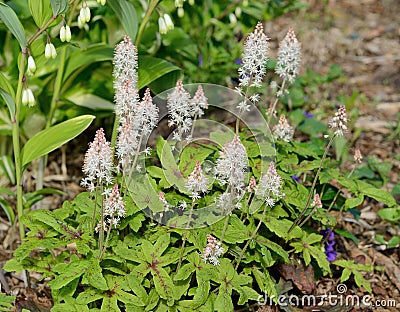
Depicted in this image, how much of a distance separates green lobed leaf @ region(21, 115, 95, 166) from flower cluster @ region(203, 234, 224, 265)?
103cm

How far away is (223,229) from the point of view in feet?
9.21

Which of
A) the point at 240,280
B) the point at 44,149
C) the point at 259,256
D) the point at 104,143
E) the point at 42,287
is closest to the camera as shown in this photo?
the point at 104,143

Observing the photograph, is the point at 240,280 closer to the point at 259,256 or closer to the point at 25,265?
the point at 259,256

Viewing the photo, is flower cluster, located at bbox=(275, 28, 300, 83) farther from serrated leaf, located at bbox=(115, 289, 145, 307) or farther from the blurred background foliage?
serrated leaf, located at bbox=(115, 289, 145, 307)

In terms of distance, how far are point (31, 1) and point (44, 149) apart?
80 cm

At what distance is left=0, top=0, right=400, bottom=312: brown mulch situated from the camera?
3691mm

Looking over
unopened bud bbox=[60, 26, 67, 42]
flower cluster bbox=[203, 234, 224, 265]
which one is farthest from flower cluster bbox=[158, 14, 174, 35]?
flower cluster bbox=[203, 234, 224, 265]

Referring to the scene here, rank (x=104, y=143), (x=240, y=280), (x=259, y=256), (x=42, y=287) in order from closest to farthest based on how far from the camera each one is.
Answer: (x=104, y=143), (x=240, y=280), (x=259, y=256), (x=42, y=287)

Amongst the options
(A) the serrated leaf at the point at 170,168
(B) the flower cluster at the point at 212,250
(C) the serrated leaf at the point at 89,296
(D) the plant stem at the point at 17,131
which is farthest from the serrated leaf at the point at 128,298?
(D) the plant stem at the point at 17,131

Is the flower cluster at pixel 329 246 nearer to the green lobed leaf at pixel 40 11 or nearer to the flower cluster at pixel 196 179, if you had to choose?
the flower cluster at pixel 196 179

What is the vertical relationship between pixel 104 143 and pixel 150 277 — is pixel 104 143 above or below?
above

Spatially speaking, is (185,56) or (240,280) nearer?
(240,280)

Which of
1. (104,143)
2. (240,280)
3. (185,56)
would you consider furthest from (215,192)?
(185,56)

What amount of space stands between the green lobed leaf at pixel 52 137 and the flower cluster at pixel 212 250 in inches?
40.4
